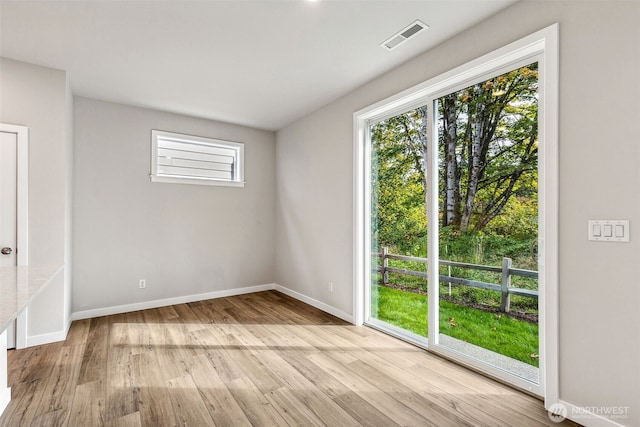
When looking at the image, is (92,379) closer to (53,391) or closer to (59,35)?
(53,391)

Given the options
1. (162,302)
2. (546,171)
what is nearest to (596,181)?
(546,171)

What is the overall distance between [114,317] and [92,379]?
5.13 feet

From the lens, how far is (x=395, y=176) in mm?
3182

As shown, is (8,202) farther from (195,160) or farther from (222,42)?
(222,42)

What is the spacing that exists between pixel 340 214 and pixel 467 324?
1.74 meters

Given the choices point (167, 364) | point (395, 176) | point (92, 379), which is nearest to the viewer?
point (92, 379)

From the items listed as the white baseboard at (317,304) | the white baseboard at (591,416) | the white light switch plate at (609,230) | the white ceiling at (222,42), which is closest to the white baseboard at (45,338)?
the white ceiling at (222,42)

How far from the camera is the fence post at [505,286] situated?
7.41 ft

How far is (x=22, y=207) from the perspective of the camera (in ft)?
9.23

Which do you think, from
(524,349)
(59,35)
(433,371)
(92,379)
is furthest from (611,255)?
(59,35)

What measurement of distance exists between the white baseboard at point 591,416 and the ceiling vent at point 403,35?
2.64 meters

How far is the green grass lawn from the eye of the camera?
220 cm

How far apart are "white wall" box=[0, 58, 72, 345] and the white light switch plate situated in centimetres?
417

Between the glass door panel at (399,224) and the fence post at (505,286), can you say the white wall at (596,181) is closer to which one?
the fence post at (505,286)
